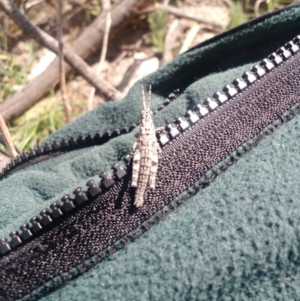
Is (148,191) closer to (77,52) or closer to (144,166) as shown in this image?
(144,166)

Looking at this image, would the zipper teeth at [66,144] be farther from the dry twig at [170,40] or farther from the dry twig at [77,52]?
the dry twig at [170,40]

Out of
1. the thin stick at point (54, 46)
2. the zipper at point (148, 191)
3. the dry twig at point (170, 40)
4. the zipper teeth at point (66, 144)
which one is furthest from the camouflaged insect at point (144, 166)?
the dry twig at point (170, 40)

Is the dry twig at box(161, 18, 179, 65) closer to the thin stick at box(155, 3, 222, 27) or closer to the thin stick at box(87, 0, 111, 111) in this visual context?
the thin stick at box(155, 3, 222, 27)

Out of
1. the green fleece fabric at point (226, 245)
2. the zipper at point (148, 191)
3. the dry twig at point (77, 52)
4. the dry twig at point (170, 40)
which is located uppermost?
the zipper at point (148, 191)

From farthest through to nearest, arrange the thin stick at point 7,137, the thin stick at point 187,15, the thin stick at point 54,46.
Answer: the thin stick at point 187,15
the thin stick at point 54,46
the thin stick at point 7,137

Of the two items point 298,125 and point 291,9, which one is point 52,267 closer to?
point 298,125

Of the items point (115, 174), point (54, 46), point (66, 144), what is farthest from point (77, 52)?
point (115, 174)

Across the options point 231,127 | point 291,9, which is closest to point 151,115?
point 231,127
